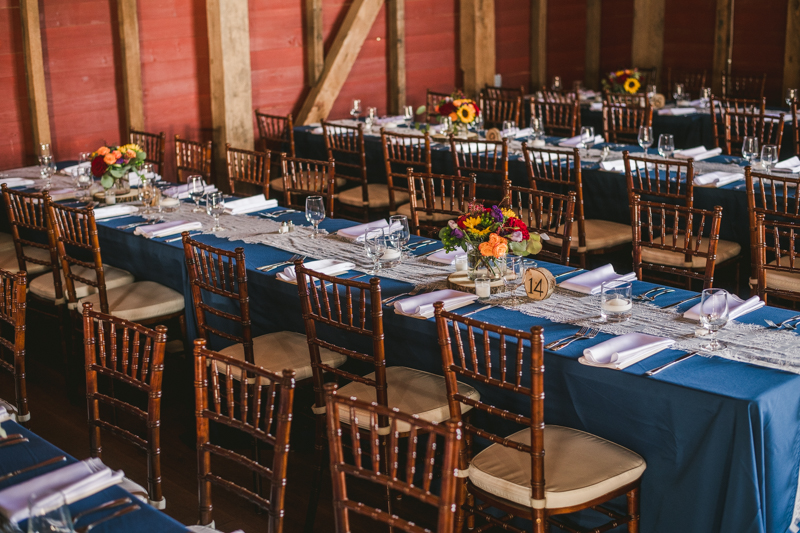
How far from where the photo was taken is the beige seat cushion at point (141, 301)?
446 centimetres

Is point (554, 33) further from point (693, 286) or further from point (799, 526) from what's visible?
point (799, 526)

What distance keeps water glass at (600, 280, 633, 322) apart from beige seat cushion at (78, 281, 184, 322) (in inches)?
92.8

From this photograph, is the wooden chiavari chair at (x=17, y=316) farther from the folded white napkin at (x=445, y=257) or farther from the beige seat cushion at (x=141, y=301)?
the folded white napkin at (x=445, y=257)

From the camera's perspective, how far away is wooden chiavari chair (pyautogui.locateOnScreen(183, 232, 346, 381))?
360cm

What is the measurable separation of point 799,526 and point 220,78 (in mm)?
6146

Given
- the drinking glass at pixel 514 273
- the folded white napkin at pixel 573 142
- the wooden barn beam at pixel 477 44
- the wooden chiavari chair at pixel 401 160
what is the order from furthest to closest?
the wooden barn beam at pixel 477 44, the folded white napkin at pixel 573 142, the wooden chiavari chair at pixel 401 160, the drinking glass at pixel 514 273

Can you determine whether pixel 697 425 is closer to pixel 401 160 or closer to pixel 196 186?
pixel 196 186

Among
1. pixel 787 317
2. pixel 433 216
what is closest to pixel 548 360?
pixel 787 317

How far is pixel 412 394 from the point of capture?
329 centimetres

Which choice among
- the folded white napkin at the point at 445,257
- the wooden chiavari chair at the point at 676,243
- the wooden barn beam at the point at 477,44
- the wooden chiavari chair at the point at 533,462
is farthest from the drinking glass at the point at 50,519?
the wooden barn beam at the point at 477,44

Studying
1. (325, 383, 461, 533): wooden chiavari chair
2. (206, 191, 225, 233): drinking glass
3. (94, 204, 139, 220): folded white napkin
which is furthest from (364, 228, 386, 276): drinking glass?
(94, 204, 139, 220): folded white napkin

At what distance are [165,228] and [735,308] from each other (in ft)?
9.53

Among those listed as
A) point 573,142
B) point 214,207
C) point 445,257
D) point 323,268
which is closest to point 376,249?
point 323,268

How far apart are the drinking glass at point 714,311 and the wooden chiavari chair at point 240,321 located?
152cm
